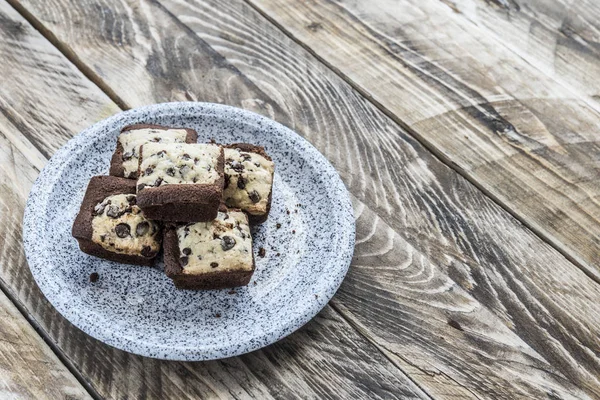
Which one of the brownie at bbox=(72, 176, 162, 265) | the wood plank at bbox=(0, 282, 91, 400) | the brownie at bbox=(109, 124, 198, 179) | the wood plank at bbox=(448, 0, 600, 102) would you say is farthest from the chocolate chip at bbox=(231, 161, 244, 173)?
the wood plank at bbox=(448, 0, 600, 102)

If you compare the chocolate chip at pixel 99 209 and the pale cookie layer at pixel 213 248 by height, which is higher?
the pale cookie layer at pixel 213 248

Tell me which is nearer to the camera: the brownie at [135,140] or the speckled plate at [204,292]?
the speckled plate at [204,292]

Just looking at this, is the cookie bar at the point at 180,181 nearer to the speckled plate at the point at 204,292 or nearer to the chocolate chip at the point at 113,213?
the chocolate chip at the point at 113,213

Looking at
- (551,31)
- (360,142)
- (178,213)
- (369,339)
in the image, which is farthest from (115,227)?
(551,31)

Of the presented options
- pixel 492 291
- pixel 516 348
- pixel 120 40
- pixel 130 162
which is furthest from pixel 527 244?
pixel 120 40

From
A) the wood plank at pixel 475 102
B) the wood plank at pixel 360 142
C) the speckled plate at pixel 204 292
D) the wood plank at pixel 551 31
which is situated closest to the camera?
the speckled plate at pixel 204 292

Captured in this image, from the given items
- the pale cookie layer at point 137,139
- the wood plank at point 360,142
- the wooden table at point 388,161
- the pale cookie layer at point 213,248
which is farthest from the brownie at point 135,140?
the wood plank at point 360,142
